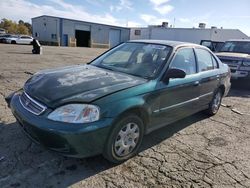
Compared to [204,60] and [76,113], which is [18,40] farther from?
[76,113]

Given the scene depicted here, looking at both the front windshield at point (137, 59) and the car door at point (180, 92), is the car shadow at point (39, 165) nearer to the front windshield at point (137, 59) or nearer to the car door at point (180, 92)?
the car door at point (180, 92)

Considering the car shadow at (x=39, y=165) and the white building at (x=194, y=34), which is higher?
the white building at (x=194, y=34)

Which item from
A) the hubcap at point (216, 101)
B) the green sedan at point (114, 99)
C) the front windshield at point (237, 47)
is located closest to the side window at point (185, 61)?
the green sedan at point (114, 99)

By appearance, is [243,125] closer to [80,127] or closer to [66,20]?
[80,127]

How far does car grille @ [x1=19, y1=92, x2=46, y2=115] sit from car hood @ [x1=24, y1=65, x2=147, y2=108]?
0.06 m

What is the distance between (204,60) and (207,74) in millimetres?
320

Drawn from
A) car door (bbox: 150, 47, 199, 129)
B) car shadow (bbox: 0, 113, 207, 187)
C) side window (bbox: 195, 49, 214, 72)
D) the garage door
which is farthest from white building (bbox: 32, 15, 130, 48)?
car shadow (bbox: 0, 113, 207, 187)

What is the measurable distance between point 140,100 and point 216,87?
9.16 feet

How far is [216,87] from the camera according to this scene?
16.9 feet

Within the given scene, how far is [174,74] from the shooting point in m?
3.48

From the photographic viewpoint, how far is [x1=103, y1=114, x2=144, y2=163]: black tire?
9.39 feet

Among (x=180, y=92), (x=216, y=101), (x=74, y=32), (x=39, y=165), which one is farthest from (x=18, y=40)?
(x=39, y=165)

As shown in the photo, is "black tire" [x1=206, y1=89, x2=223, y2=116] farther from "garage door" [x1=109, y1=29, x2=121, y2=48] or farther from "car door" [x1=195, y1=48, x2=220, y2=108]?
A: "garage door" [x1=109, y1=29, x2=121, y2=48]

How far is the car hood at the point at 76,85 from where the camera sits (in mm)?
2750
